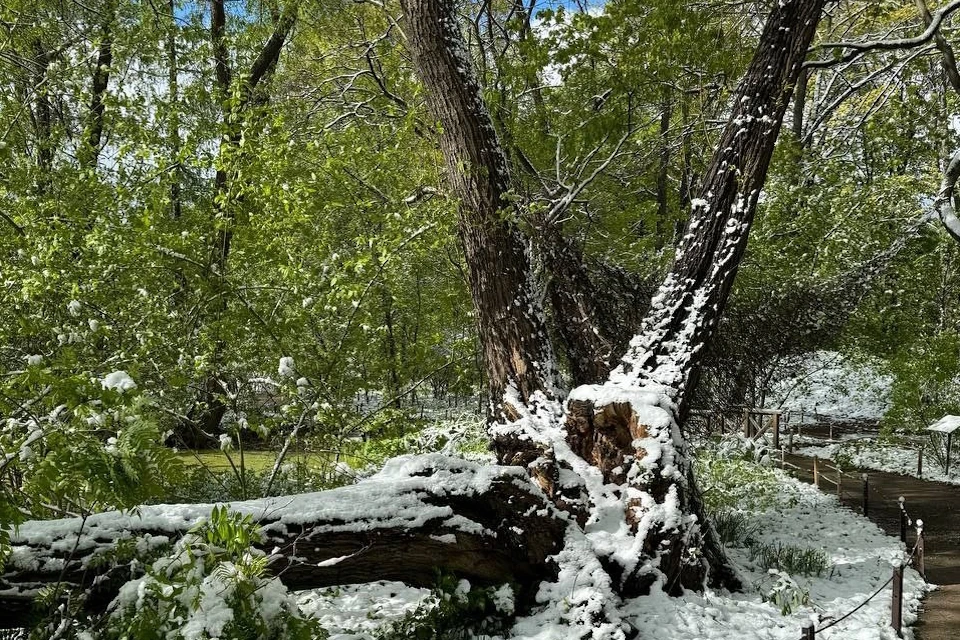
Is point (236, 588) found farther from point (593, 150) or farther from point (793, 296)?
point (793, 296)

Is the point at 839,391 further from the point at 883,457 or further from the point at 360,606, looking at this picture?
the point at 360,606

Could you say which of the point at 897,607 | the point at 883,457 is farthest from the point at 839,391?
the point at 897,607

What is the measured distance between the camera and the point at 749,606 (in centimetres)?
433

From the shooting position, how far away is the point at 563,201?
6020 millimetres

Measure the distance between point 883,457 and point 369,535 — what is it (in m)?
14.1

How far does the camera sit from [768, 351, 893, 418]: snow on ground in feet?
60.6

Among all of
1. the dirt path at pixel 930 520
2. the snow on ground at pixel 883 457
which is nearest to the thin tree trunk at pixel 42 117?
the dirt path at pixel 930 520

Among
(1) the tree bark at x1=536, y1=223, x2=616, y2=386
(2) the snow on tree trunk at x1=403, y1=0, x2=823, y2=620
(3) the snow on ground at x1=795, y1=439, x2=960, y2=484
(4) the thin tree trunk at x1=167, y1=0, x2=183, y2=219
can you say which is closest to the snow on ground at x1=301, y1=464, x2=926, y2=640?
(2) the snow on tree trunk at x1=403, y1=0, x2=823, y2=620

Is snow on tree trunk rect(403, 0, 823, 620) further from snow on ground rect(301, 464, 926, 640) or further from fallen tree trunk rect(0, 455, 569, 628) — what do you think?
fallen tree trunk rect(0, 455, 569, 628)

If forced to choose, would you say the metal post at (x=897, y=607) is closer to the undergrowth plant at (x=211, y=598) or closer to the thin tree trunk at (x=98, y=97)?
the undergrowth plant at (x=211, y=598)

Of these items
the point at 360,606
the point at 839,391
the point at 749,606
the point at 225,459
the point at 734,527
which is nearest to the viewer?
the point at 749,606

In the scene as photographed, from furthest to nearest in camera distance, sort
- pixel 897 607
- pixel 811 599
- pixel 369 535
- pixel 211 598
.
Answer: pixel 811 599, pixel 897 607, pixel 369 535, pixel 211 598

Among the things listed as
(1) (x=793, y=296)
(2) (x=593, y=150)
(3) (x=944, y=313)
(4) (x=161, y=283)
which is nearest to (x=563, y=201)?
(2) (x=593, y=150)

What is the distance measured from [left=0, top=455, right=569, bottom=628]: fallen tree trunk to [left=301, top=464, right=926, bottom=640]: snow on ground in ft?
1.31
